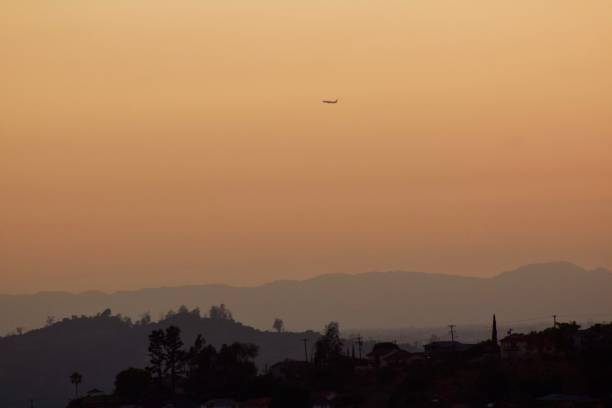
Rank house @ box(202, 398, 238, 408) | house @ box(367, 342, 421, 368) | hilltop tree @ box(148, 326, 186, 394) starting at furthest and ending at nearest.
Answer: house @ box(367, 342, 421, 368) < hilltop tree @ box(148, 326, 186, 394) < house @ box(202, 398, 238, 408)

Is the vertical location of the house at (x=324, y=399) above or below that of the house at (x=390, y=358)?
below

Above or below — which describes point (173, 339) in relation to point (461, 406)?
above

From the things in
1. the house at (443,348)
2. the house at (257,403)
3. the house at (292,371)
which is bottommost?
the house at (257,403)

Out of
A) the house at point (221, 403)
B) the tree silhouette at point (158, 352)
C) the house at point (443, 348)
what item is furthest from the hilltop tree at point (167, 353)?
the house at point (443, 348)

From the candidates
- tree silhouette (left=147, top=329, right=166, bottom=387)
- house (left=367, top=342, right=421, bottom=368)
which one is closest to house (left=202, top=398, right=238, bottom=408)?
tree silhouette (left=147, top=329, right=166, bottom=387)

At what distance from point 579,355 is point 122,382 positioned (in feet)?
160

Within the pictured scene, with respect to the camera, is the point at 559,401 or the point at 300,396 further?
the point at 300,396

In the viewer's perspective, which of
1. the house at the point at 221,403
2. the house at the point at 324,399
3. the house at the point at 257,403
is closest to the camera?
the house at the point at 324,399

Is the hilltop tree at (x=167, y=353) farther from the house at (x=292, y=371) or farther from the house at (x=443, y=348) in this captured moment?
the house at (x=443, y=348)

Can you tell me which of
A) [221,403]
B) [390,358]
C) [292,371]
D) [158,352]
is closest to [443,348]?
[390,358]

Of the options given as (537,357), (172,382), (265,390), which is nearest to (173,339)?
(172,382)

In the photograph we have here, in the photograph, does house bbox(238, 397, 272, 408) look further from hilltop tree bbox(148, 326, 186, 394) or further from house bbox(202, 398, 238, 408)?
hilltop tree bbox(148, 326, 186, 394)

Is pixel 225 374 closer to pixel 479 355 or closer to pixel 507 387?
pixel 479 355

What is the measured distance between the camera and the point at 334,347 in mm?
165875
